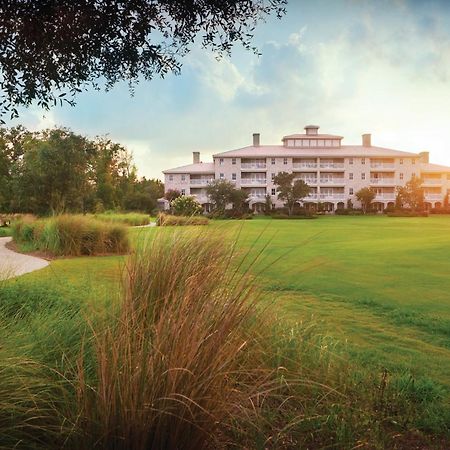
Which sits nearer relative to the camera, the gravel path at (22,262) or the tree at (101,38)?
the tree at (101,38)

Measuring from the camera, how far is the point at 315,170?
219 feet

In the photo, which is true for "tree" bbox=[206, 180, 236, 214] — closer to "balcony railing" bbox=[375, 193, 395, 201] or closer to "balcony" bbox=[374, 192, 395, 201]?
"balcony" bbox=[374, 192, 395, 201]

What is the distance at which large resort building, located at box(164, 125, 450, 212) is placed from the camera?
217 ft

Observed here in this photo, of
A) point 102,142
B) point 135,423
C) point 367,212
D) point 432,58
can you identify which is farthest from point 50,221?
point 367,212

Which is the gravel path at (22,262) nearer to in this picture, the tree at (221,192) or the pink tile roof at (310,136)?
the tree at (221,192)

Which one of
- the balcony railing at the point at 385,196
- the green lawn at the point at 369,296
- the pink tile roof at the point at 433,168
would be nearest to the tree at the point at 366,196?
the balcony railing at the point at 385,196

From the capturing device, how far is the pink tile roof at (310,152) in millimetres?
65625

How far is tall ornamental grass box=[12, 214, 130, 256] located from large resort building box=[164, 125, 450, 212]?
51.7 m

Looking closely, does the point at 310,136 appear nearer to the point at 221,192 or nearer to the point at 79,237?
the point at 221,192

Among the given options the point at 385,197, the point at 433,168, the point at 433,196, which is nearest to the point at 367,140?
the point at 385,197

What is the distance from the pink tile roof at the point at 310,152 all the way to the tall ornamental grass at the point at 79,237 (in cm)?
5323

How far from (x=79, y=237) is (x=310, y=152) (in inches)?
2226

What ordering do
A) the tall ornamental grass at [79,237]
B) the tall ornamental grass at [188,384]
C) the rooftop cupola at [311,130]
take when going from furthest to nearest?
the rooftop cupola at [311,130] → the tall ornamental grass at [79,237] → the tall ornamental grass at [188,384]

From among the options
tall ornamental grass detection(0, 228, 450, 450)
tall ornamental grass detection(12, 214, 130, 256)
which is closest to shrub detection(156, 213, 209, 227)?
tall ornamental grass detection(0, 228, 450, 450)
